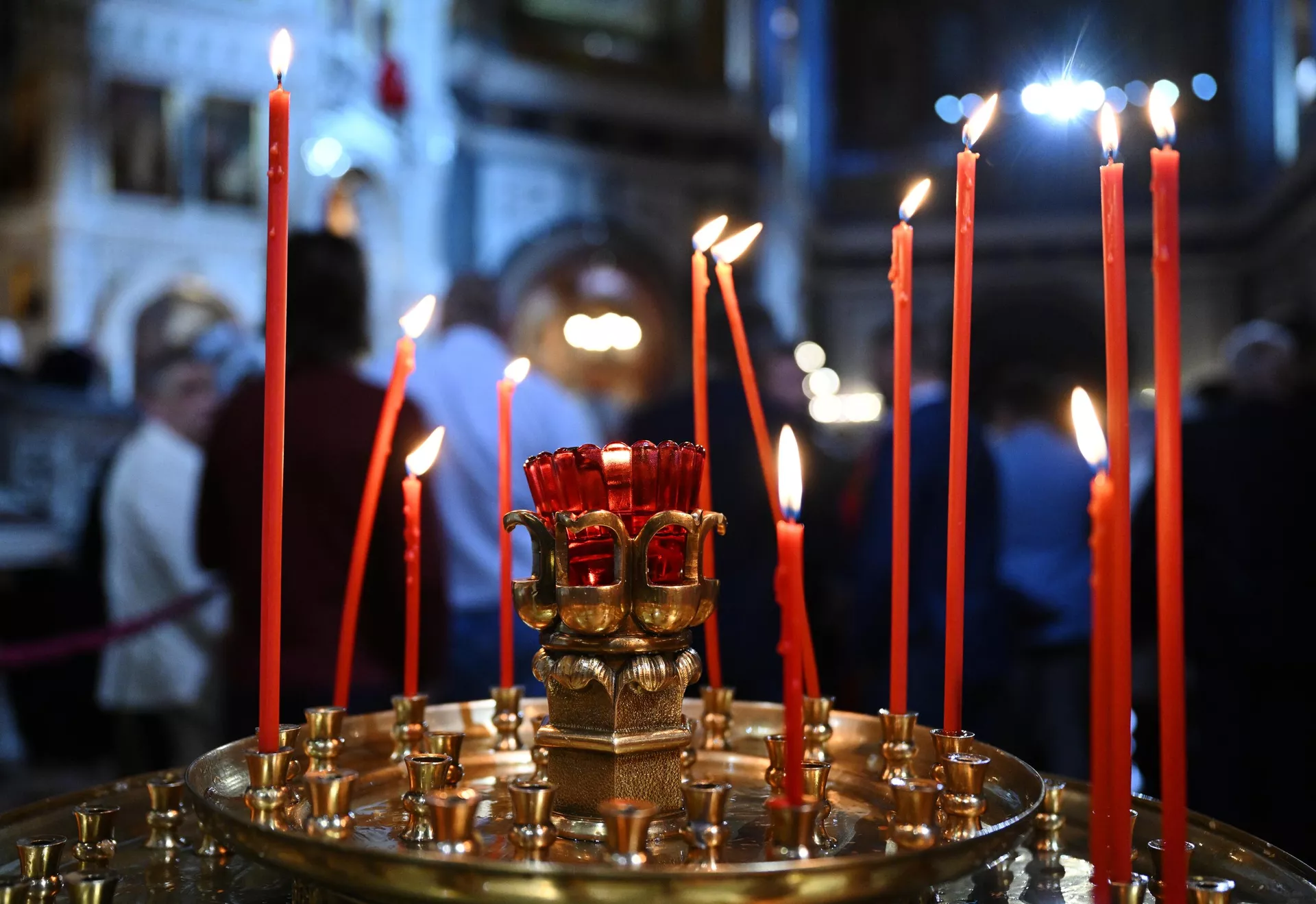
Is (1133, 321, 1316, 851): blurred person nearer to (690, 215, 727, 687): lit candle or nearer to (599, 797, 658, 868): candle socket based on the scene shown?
(690, 215, 727, 687): lit candle

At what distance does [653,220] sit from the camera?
9.95m

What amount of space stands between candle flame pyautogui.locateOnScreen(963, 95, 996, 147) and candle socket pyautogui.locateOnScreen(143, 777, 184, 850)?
27.2 inches

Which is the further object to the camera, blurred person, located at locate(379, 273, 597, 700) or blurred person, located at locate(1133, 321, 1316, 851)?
blurred person, located at locate(1133, 321, 1316, 851)

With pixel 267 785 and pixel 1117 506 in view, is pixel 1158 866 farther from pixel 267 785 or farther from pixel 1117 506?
pixel 267 785

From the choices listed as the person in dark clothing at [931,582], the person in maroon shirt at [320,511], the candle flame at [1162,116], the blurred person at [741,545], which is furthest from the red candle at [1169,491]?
the blurred person at [741,545]

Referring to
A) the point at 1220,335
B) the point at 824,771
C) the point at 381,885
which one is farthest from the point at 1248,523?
the point at 1220,335

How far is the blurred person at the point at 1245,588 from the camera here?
2299 millimetres

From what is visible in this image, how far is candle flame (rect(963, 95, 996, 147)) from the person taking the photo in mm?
722

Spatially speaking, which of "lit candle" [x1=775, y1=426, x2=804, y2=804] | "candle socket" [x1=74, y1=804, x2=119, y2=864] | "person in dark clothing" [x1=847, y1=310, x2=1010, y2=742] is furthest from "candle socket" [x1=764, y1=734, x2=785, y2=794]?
"person in dark clothing" [x1=847, y1=310, x2=1010, y2=742]

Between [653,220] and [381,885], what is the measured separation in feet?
31.6

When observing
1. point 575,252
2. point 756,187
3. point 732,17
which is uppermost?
point 732,17

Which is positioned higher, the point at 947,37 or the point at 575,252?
the point at 947,37

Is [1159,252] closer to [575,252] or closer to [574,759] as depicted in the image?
[574,759]

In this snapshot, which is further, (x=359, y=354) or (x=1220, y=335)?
(x=1220, y=335)
